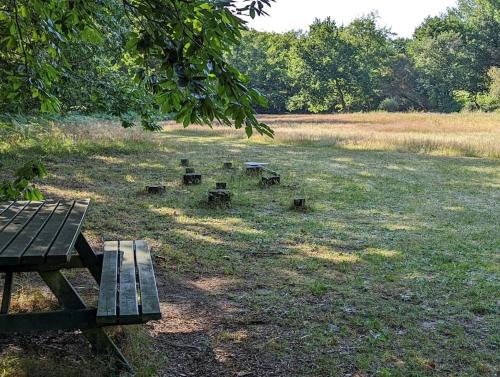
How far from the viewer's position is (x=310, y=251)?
20.2 ft

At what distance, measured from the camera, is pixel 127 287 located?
2.73 metres

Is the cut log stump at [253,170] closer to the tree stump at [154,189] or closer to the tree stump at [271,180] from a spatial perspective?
the tree stump at [271,180]

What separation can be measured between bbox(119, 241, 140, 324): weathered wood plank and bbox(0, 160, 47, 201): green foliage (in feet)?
3.38

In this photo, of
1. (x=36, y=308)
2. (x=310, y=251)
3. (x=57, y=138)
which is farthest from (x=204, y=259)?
(x=57, y=138)

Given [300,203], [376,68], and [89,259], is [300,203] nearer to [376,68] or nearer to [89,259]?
[89,259]

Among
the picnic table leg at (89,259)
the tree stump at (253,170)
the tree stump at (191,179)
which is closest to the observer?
the picnic table leg at (89,259)

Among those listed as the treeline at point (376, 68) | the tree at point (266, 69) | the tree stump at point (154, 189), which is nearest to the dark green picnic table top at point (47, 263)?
the tree stump at point (154, 189)

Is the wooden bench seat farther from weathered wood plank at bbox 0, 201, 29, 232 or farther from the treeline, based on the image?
the treeline

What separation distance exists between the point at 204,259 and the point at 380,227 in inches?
122

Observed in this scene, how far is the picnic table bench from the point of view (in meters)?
2.42

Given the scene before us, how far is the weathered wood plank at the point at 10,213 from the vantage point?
3176mm

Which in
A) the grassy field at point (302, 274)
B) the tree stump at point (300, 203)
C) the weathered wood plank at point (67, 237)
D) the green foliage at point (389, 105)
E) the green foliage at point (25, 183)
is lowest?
the grassy field at point (302, 274)

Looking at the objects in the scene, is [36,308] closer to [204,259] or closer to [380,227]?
[204,259]

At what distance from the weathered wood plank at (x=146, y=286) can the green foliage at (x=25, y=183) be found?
3.56 feet
